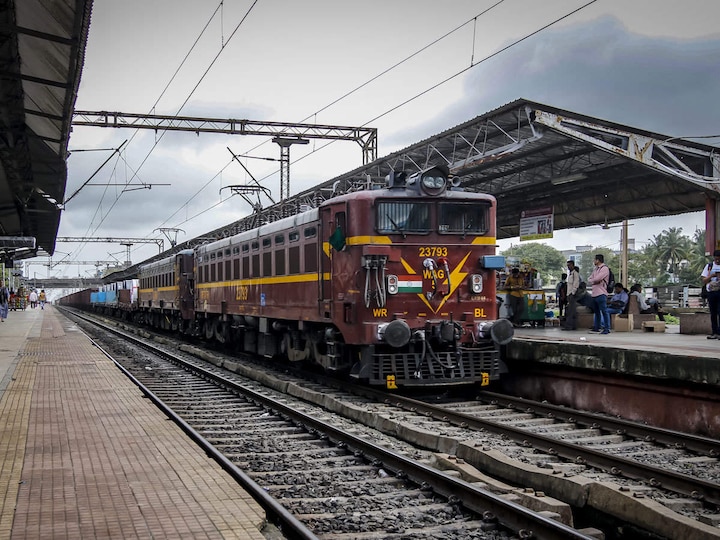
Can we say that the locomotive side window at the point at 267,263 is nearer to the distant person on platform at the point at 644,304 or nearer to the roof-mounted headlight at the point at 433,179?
the roof-mounted headlight at the point at 433,179

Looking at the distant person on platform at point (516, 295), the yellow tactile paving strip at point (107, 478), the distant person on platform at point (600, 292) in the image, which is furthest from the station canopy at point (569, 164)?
the yellow tactile paving strip at point (107, 478)

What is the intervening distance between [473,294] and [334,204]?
2.81 metres

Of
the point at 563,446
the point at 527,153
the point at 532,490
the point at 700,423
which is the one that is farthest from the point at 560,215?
the point at 532,490

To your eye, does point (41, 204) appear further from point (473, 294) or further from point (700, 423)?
point (700, 423)

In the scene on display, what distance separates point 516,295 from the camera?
18.7 m

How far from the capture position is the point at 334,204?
40.4ft

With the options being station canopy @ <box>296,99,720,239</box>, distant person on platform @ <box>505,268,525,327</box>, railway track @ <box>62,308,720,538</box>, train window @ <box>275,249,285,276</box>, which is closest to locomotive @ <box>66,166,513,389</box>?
railway track @ <box>62,308,720,538</box>

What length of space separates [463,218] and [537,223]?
9.61 metres

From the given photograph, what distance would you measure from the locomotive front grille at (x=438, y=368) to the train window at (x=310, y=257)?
98.4 inches

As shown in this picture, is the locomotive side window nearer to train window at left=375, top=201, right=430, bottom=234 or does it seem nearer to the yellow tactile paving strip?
train window at left=375, top=201, right=430, bottom=234

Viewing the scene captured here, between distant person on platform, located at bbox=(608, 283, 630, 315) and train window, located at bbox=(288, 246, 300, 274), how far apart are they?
7.79 metres

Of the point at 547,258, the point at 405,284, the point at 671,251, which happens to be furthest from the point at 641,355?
the point at 547,258

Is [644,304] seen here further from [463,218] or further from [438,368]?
[438,368]

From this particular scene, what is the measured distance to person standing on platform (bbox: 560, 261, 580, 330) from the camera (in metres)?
16.0
